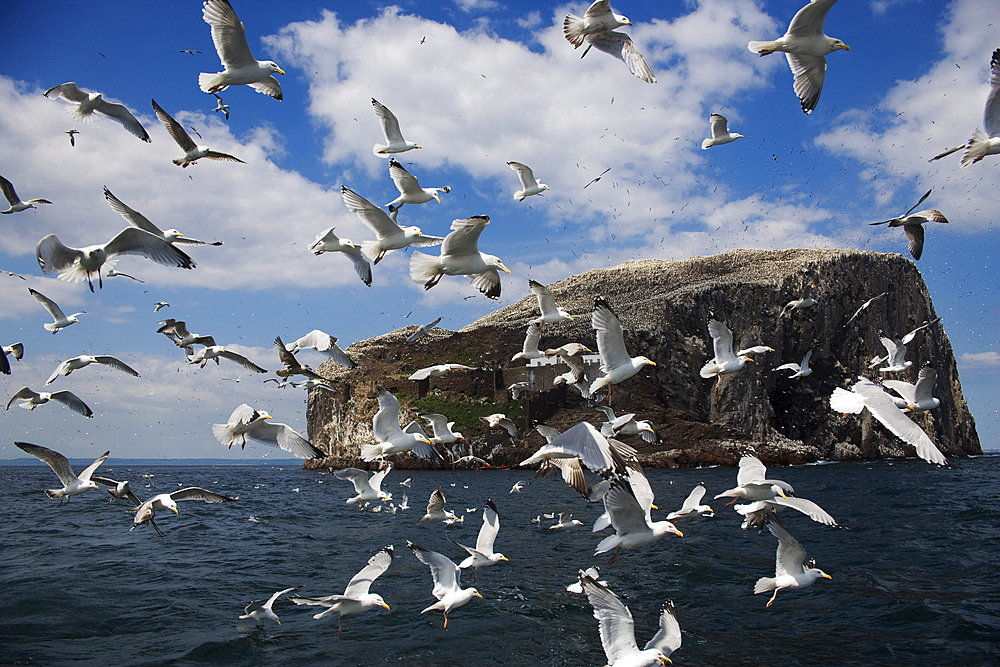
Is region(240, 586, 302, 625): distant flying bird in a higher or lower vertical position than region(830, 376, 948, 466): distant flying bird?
lower

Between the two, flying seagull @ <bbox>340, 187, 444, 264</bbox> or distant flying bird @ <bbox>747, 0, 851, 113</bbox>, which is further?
flying seagull @ <bbox>340, 187, 444, 264</bbox>

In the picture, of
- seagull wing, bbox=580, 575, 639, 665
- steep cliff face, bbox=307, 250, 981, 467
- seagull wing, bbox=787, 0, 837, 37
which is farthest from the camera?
steep cliff face, bbox=307, 250, 981, 467

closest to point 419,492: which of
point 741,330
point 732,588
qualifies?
point 732,588

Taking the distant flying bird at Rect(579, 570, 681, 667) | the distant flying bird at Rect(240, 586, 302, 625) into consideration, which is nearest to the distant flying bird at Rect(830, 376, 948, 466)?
the distant flying bird at Rect(579, 570, 681, 667)

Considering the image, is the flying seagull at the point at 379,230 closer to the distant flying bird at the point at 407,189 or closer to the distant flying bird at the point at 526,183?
the distant flying bird at the point at 407,189

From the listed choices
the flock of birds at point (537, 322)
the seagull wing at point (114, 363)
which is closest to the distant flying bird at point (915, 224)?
the flock of birds at point (537, 322)

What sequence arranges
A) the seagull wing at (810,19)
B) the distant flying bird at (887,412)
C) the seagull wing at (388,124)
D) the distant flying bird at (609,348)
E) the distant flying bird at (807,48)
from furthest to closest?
1. the seagull wing at (388,124)
2. the distant flying bird at (609,348)
3. the distant flying bird at (807,48)
4. the seagull wing at (810,19)
5. the distant flying bird at (887,412)

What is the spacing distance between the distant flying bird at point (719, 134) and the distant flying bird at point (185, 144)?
8.81m

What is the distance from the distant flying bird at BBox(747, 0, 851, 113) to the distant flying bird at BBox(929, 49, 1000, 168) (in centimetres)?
185

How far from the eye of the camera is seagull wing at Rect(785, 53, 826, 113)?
9.08 metres

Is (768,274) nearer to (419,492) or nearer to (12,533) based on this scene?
(419,492)

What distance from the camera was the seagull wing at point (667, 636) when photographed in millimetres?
6805

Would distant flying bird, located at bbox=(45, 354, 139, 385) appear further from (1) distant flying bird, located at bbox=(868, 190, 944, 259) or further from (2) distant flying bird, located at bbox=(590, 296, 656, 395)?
(1) distant flying bird, located at bbox=(868, 190, 944, 259)

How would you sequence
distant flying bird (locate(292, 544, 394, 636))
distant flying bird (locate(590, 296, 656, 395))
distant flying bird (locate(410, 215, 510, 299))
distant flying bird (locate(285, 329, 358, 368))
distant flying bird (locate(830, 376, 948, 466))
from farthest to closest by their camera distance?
distant flying bird (locate(285, 329, 358, 368))
distant flying bird (locate(590, 296, 656, 395))
distant flying bird (locate(410, 215, 510, 299))
distant flying bird (locate(292, 544, 394, 636))
distant flying bird (locate(830, 376, 948, 466))
